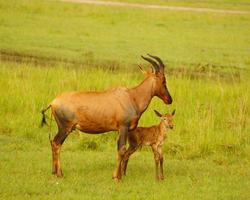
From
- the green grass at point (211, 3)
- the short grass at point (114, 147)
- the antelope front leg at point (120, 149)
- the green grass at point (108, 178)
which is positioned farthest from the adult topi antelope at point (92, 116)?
the green grass at point (211, 3)

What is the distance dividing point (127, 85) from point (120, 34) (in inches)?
442

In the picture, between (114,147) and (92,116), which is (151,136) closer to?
(92,116)

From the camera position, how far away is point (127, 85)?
58.2 ft

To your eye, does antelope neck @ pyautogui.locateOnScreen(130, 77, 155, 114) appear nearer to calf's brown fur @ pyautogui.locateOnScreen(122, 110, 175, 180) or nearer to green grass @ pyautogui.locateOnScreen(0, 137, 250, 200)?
calf's brown fur @ pyautogui.locateOnScreen(122, 110, 175, 180)

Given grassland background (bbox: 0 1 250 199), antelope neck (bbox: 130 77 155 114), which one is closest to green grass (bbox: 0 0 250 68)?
grassland background (bbox: 0 1 250 199)

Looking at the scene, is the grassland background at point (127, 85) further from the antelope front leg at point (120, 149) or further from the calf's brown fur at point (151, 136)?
the calf's brown fur at point (151, 136)

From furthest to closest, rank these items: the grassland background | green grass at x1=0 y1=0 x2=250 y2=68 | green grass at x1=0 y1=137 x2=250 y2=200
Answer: green grass at x1=0 y1=0 x2=250 y2=68
the grassland background
green grass at x1=0 y1=137 x2=250 y2=200

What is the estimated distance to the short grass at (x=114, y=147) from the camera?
34.4 ft

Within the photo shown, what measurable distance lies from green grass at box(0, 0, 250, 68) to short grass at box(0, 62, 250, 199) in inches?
222

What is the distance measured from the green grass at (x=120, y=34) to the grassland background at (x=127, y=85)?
45 mm

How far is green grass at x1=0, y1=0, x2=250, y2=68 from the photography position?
24.9 m

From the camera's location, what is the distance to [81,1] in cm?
3984

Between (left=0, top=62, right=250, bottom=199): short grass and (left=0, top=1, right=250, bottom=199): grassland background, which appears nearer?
(left=0, top=62, right=250, bottom=199): short grass

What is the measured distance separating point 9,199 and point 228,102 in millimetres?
8443
